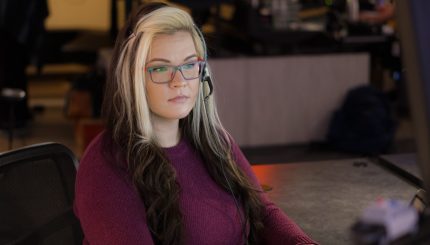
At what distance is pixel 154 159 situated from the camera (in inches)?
62.5

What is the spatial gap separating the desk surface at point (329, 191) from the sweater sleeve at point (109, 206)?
505 millimetres

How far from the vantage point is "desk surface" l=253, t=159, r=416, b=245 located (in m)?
1.96

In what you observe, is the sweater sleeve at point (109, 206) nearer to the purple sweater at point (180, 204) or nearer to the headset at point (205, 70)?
the purple sweater at point (180, 204)

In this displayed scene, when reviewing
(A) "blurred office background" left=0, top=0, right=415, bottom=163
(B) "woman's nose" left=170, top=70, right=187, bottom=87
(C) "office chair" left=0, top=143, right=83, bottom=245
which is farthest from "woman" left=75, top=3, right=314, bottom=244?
(A) "blurred office background" left=0, top=0, right=415, bottom=163

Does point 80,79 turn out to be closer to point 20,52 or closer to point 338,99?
point 20,52

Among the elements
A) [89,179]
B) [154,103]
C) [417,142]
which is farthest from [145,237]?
[417,142]

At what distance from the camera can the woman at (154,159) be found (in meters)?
1.51

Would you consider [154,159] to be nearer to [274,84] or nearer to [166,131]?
[166,131]

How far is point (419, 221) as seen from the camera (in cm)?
76

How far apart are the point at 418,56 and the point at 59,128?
20.4ft

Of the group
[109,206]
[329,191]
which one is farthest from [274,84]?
[109,206]

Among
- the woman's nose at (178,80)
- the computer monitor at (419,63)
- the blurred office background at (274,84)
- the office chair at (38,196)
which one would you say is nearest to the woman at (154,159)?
the woman's nose at (178,80)

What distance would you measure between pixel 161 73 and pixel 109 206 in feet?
0.87

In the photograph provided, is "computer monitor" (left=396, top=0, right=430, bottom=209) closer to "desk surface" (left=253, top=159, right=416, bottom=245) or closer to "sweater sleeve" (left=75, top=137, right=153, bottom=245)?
"sweater sleeve" (left=75, top=137, right=153, bottom=245)
